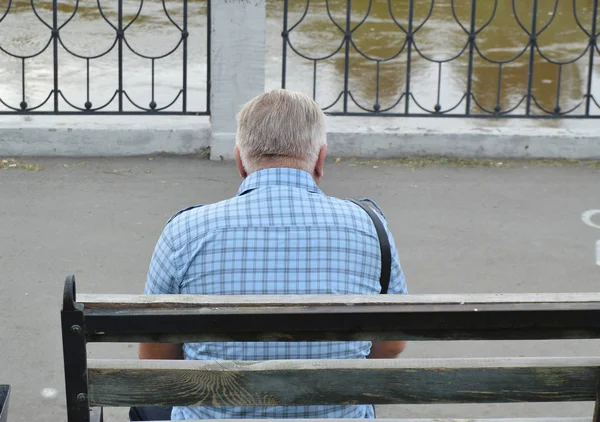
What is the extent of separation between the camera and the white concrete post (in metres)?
6.41

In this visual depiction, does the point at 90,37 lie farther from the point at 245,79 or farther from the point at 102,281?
the point at 102,281

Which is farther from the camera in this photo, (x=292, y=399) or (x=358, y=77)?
(x=358, y=77)

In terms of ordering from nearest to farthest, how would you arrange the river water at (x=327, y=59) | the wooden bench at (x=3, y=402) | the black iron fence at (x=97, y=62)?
the wooden bench at (x=3, y=402) < the black iron fence at (x=97, y=62) < the river water at (x=327, y=59)

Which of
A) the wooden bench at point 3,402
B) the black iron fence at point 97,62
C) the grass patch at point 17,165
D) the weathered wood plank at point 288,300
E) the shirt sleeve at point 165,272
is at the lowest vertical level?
the black iron fence at point 97,62

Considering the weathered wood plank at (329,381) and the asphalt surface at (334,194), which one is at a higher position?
the weathered wood plank at (329,381)

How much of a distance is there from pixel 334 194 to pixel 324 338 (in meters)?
4.00

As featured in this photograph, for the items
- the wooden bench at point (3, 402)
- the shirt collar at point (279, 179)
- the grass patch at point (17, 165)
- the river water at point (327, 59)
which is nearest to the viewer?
the wooden bench at point (3, 402)

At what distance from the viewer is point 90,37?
39.3 ft

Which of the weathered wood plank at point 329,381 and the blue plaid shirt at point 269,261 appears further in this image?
the blue plaid shirt at point 269,261

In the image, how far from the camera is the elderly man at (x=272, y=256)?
2465 millimetres

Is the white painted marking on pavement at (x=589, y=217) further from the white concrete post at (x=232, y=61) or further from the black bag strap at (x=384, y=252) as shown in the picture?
the black bag strap at (x=384, y=252)

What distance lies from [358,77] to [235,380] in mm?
8466

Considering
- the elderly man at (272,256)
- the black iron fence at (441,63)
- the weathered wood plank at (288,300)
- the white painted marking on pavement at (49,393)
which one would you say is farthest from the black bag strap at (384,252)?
the black iron fence at (441,63)

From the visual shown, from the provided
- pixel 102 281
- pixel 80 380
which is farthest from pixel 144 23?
pixel 80 380
